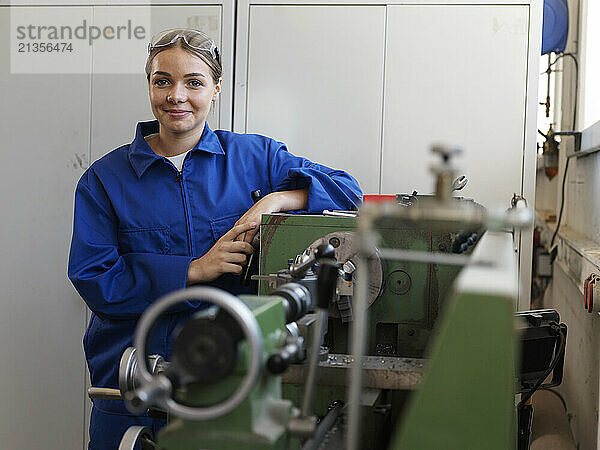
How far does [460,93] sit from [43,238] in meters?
1.45

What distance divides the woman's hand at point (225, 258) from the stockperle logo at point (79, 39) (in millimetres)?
940

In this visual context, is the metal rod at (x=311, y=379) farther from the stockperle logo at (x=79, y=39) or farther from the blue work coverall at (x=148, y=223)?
the stockperle logo at (x=79, y=39)

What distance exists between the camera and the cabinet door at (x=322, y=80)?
2.33 meters

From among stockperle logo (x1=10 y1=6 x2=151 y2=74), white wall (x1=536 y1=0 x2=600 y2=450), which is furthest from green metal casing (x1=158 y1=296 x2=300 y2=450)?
stockperle logo (x1=10 y1=6 x2=151 y2=74)

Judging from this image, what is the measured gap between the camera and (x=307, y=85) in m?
2.38

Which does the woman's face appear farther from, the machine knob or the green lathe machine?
the machine knob

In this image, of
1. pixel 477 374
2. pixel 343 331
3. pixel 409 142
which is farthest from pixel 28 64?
pixel 477 374

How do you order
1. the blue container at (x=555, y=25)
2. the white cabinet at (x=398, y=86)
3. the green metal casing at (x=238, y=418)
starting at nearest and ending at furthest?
the green metal casing at (x=238, y=418), the white cabinet at (x=398, y=86), the blue container at (x=555, y=25)

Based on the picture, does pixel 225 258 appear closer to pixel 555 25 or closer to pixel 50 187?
pixel 50 187

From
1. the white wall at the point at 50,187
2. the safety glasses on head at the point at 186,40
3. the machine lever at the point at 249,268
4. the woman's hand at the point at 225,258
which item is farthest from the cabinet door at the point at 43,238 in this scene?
the machine lever at the point at 249,268

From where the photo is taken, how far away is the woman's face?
73.0 inches

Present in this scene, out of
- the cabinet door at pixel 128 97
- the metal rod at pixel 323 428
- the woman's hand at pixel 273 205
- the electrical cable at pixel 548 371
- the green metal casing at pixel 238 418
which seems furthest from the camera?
the cabinet door at pixel 128 97

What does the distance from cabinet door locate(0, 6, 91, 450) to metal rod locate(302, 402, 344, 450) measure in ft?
4.63

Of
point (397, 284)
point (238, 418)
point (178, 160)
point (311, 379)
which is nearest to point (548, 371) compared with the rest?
point (397, 284)
